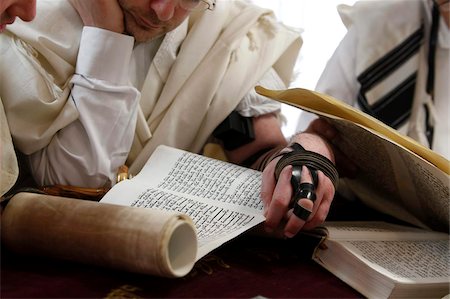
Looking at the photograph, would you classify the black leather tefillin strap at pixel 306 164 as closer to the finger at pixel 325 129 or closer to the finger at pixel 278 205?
the finger at pixel 278 205

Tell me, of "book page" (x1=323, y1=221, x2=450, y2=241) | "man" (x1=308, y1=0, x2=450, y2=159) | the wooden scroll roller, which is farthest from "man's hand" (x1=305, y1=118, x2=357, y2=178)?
the wooden scroll roller

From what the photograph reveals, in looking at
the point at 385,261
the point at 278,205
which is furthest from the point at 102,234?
the point at 385,261

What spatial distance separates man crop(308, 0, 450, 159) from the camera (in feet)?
4.21

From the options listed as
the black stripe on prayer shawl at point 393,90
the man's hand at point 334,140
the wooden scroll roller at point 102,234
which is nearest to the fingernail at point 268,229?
the wooden scroll roller at point 102,234

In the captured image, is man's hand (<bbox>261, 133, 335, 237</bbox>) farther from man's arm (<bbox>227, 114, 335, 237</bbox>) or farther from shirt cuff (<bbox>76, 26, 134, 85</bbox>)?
shirt cuff (<bbox>76, 26, 134, 85</bbox>)

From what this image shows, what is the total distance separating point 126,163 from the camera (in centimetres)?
113

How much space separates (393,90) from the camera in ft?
4.22

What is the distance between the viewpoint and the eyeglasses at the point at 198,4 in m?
1.05

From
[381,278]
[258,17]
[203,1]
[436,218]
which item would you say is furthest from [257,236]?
[258,17]

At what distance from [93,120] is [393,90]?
0.63 m

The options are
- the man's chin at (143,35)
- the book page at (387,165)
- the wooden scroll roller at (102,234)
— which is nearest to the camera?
the wooden scroll roller at (102,234)

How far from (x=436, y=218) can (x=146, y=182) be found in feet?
1.60

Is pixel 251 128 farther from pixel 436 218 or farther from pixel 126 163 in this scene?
pixel 436 218

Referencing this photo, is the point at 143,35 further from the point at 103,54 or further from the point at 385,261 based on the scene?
the point at 385,261
